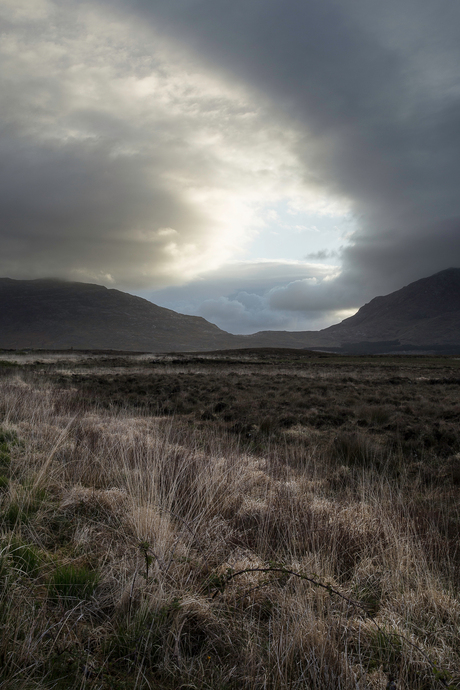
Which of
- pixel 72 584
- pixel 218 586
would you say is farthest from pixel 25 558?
pixel 218 586

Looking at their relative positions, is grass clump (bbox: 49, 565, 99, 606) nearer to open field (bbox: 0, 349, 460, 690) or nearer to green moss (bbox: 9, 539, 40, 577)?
open field (bbox: 0, 349, 460, 690)

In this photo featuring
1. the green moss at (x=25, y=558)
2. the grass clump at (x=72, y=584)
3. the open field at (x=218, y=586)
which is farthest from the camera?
the green moss at (x=25, y=558)

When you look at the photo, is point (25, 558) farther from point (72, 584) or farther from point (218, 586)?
point (218, 586)

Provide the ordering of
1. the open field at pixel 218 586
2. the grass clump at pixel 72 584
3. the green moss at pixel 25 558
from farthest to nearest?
1. the green moss at pixel 25 558
2. the grass clump at pixel 72 584
3. the open field at pixel 218 586

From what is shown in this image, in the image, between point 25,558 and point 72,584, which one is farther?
point 25,558

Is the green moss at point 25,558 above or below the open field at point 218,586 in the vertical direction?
above

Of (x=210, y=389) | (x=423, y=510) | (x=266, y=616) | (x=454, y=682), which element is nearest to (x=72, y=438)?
(x=266, y=616)

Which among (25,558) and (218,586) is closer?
(218,586)

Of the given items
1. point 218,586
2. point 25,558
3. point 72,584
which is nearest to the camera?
point 72,584

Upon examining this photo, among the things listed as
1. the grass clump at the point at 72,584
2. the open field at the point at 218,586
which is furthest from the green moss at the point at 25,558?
the grass clump at the point at 72,584

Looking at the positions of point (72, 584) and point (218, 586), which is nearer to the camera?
point (72, 584)

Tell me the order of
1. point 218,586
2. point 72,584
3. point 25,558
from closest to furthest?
1. point 72,584
2. point 218,586
3. point 25,558

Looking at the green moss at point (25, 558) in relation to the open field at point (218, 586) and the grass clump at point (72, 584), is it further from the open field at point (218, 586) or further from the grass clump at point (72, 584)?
the grass clump at point (72, 584)

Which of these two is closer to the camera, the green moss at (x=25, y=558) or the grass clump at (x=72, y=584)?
the grass clump at (x=72, y=584)
